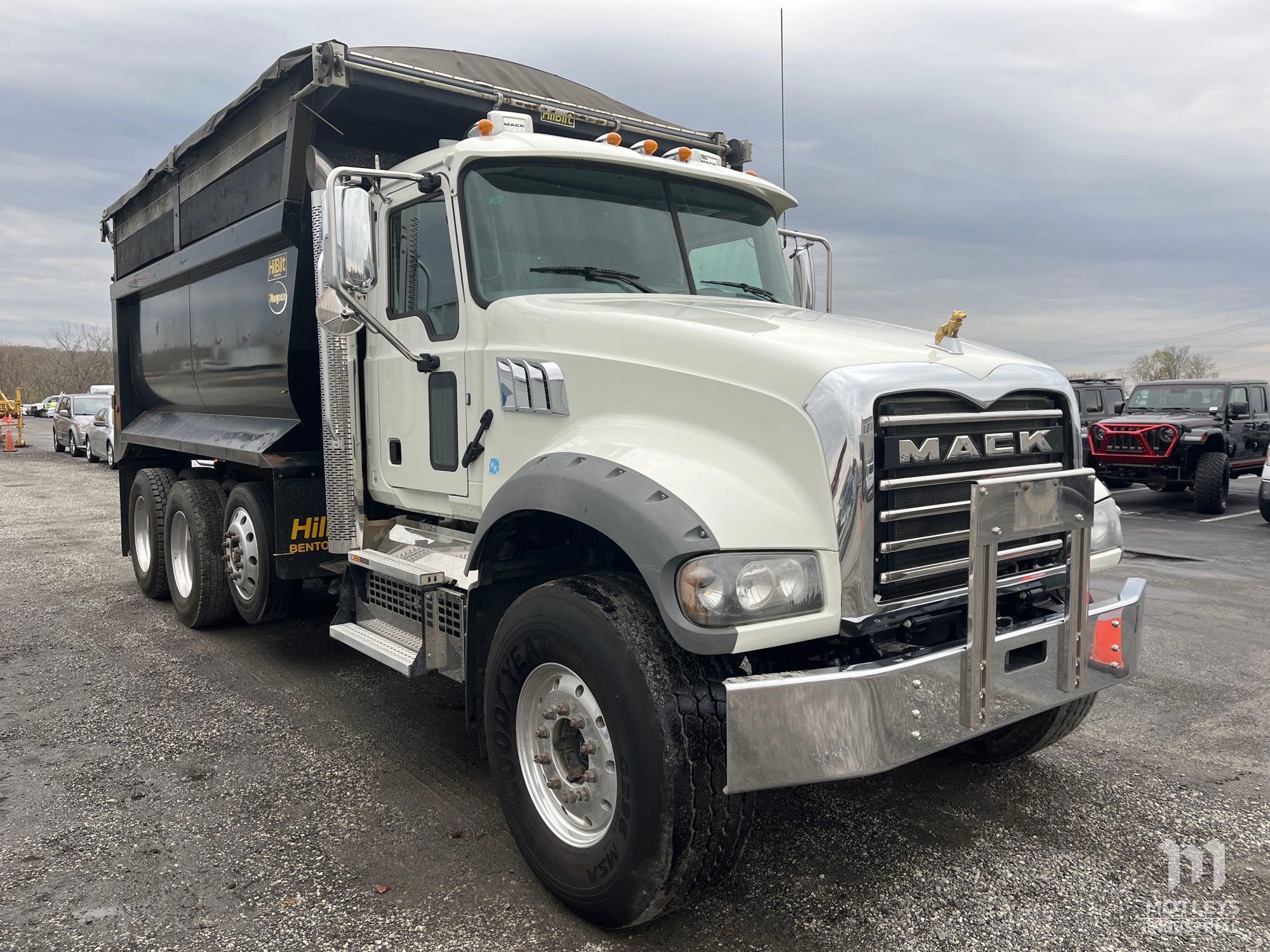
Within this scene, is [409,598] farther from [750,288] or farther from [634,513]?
[750,288]

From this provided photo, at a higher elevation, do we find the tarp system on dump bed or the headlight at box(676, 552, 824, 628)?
the tarp system on dump bed

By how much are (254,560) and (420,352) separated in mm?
2312

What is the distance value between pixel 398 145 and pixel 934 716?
391 centimetres

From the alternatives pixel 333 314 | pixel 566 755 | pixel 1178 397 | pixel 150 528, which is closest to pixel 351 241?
pixel 333 314

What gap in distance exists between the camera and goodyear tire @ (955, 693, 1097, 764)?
386 cm

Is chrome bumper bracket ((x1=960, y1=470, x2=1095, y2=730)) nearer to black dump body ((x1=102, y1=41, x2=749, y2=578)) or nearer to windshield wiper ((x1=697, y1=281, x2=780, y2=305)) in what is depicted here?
windshield wiper ((x1=697, y1=281, x2=780, y2=305))

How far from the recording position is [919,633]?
307 centimetres

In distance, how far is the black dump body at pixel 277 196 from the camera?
4.78m

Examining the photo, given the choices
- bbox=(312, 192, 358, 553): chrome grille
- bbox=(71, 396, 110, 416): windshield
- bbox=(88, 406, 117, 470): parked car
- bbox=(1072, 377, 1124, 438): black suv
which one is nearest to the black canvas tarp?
bbox=(312, 192, 358, 553): chrome grille

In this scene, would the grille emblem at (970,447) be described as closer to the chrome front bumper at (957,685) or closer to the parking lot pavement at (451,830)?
the chrome front bumper at (957,685)

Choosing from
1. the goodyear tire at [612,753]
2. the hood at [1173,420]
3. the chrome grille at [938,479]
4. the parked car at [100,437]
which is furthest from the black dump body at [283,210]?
the parked car at [100,437]

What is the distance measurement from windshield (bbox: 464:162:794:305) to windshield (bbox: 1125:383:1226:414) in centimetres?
1397

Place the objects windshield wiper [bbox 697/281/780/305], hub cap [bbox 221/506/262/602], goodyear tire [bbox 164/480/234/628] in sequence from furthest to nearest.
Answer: goodyear tire [bbox 164/480/234/628] < hub cap [bbox 221/506/262/602] < windshield wiper [bbox 697/281/780/305]

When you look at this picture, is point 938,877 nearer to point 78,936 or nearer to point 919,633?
point 919,633
